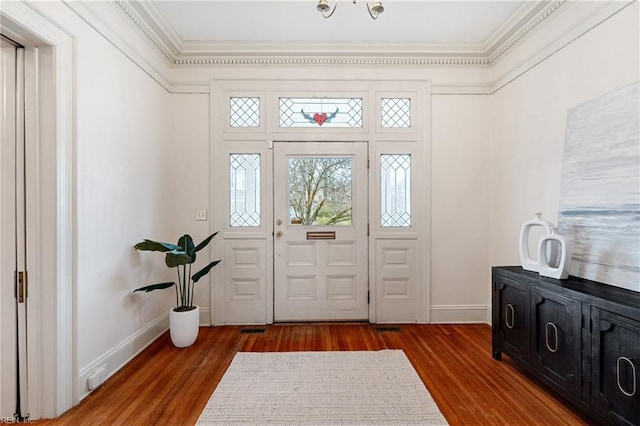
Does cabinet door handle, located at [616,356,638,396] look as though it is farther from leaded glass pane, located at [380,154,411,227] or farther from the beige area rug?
leaded glass pane, located at [380,154,411,227]

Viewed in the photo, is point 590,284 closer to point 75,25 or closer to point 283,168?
point 283,168

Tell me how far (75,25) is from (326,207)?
8.21 ft

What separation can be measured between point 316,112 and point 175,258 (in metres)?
2.08

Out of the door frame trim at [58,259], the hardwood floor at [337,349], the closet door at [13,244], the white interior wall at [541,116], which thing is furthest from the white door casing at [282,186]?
the closet door at [13,244]

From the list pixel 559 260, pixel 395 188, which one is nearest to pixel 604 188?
pixel 559 260

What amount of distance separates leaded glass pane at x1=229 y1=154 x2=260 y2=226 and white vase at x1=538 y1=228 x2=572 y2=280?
259 cm

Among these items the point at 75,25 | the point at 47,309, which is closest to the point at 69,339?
the point at 47,309

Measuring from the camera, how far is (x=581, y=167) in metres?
2.26

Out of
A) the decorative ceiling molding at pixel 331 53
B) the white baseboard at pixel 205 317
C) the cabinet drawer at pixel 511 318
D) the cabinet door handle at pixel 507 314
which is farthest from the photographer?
the white baseboard at pixel 205 317

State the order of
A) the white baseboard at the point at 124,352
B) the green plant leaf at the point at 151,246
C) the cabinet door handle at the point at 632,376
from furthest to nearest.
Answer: the green plant leaf at the point at 151,246
the white baseboard at the point at 124,352
the cabinet door handle at the point at 632,376

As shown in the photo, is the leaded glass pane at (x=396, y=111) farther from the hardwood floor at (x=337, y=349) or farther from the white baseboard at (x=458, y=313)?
the hardwood floor at (x=337, y=349)

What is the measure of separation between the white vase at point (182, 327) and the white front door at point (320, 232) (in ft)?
2.96

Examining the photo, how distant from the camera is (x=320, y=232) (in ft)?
11.3

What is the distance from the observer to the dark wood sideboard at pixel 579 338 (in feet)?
5.09
